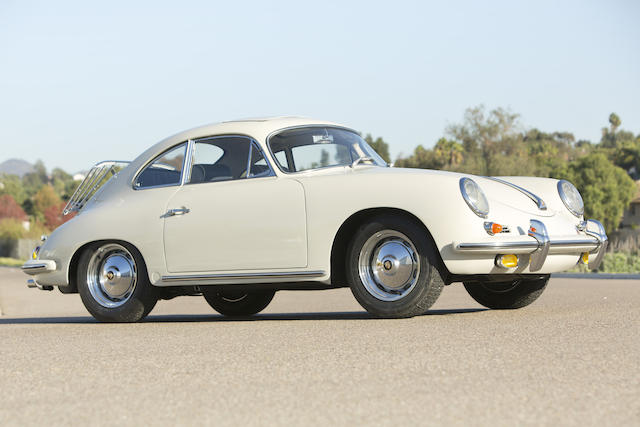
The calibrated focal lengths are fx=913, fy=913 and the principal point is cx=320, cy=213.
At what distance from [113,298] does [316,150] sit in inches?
88.3

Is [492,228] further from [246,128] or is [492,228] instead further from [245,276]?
[246,128]

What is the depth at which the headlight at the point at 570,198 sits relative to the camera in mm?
7656

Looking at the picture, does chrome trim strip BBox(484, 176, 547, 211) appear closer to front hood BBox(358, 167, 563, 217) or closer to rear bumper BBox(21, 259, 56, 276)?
front hood BBox(358, 167, 563, 217)

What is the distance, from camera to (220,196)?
7.68 m

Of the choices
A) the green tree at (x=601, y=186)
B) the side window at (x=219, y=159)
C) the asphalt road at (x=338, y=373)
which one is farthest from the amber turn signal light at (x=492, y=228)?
the green tree at (x=601, y=186)

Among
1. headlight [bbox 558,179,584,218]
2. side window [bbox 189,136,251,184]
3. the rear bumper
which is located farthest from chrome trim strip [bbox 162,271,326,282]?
headlight [bbox 558,179,584,218]

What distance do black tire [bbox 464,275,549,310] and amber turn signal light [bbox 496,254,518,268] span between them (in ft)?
4.29

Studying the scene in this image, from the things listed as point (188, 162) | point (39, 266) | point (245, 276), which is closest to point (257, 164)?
point (188, 162)

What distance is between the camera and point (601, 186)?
68.6 metres

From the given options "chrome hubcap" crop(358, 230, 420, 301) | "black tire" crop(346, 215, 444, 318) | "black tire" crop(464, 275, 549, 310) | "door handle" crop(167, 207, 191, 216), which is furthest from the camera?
"black tire" crop(464, 275, 549, 310)

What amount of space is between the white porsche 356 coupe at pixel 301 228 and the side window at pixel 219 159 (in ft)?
0.04

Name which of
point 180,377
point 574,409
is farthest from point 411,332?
point 574,409

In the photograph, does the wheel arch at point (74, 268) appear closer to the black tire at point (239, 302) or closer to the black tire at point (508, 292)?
the black tire at point (239, 302)

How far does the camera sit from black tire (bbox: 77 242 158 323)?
799 cm
